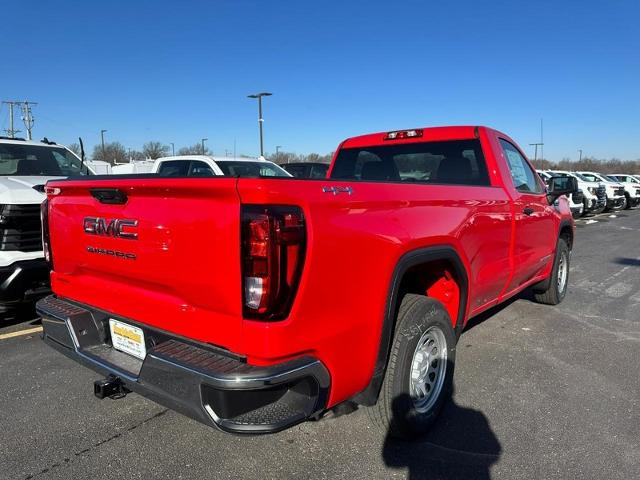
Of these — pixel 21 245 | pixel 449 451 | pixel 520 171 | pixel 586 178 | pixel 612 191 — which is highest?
pixel 586 178

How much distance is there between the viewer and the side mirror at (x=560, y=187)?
503cm

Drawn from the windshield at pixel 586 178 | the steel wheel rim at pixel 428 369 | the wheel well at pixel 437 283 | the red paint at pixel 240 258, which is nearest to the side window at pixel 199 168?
the red paint at pixel 240 258

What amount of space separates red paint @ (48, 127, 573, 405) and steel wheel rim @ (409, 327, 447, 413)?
566 millimetres

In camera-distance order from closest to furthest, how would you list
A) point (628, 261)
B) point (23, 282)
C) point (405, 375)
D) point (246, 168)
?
point (405, 375)
point (23, 282)
point (628, 261)
point (246, 168)

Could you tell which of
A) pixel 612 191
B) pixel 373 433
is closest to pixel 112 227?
pixel 373 433

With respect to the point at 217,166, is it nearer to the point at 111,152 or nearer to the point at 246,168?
the point at 246,168

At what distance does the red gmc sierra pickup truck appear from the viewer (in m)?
2.01

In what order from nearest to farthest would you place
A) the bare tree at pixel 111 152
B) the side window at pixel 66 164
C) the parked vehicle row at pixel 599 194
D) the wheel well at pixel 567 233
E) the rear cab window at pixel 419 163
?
the rear cab window at pixel 419 163 < the wheel well at pixel 567 233 < the side window at pixel 66 164 < the parked vehicle row at pixel 599 194 < the bare tree at pixel 111 152

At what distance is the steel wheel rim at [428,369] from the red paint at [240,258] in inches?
22.3

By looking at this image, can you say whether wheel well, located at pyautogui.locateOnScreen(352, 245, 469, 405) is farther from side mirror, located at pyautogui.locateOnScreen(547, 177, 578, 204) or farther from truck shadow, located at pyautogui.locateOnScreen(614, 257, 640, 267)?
truck shadow, located at pyautogui.locateOnScreen(614, 257, 640, 267)

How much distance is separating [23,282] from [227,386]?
3.34 metres

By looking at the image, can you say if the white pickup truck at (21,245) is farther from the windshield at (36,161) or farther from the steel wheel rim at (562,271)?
the steel wheel rim at (562,271)

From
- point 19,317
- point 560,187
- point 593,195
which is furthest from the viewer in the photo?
point 593,195

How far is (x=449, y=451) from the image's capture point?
2844 millimetres
